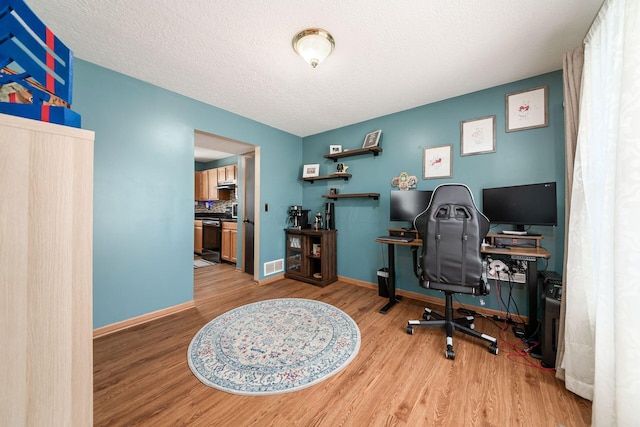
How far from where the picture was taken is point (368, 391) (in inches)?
56.9

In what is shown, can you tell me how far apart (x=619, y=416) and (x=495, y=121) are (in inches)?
99.5

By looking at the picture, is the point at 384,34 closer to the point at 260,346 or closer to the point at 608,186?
the point at 608,186

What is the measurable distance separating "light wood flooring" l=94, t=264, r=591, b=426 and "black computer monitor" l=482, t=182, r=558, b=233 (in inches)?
43.6

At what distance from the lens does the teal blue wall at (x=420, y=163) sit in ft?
7.16

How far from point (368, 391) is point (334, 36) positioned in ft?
8.51

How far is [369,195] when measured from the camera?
10.4 ft

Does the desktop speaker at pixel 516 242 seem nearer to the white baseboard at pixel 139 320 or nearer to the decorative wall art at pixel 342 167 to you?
the decorative wall art at pixel 342 167

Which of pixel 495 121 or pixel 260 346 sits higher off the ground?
pixel 495 121

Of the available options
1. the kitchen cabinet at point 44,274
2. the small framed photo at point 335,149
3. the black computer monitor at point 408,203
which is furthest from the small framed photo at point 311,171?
the kitchen cabinet at point 44,274

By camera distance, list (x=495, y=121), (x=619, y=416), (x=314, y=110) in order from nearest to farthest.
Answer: (x=619, y=416) < (x=495, y=121) < (x=314, y=110)

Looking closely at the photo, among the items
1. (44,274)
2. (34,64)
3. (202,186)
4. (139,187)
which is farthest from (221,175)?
(44,274)

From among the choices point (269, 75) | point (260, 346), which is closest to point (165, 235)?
point (260, 346)

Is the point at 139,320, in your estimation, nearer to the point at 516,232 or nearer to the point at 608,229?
the point at 608,229

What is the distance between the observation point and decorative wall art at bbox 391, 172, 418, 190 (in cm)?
297
